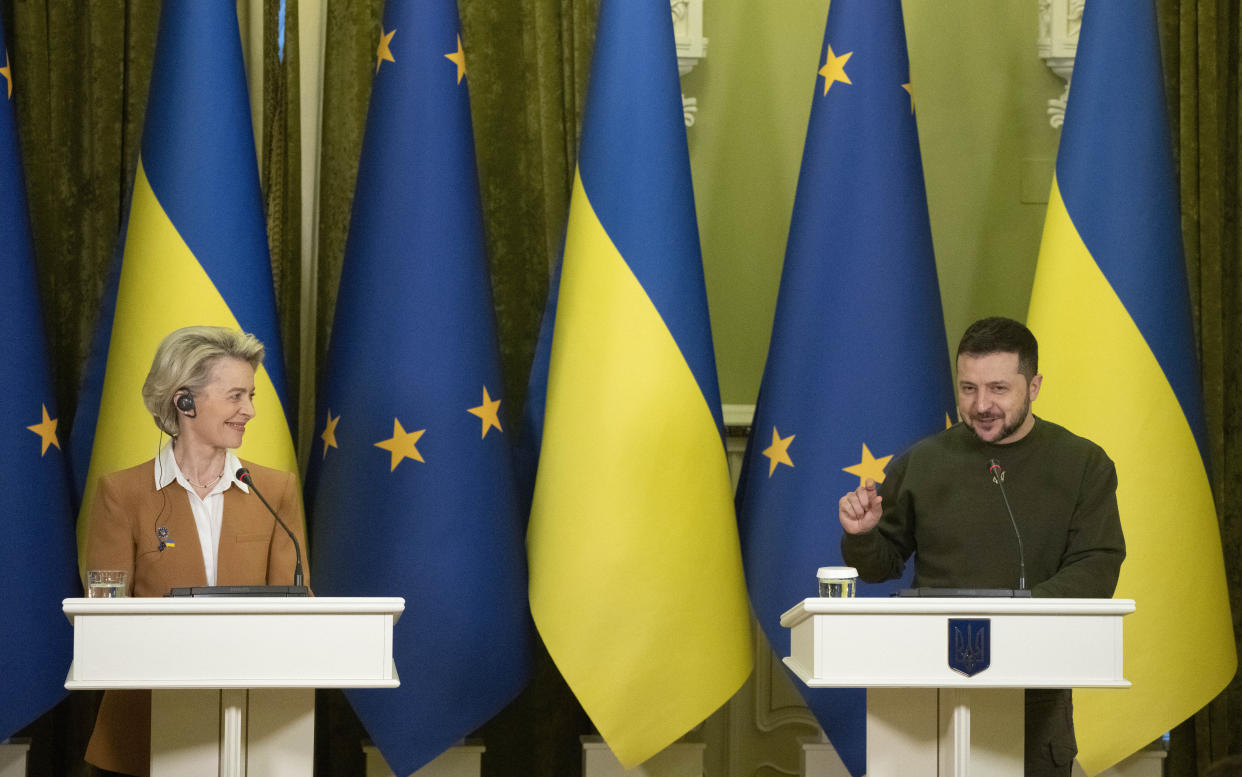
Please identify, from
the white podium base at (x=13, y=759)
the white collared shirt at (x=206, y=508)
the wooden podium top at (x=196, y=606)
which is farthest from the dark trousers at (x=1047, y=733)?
the white podium base at (x=13, y=759)

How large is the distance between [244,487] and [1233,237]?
3.11 metres

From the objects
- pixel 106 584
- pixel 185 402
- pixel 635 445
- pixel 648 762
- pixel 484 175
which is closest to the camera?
pixel 106 584

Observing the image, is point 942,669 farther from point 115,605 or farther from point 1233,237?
point 1233,237

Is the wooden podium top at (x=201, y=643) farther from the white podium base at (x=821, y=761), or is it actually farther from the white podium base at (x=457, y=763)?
the white podium base at (x=821, y=761)

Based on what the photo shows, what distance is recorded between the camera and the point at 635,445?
142 inches

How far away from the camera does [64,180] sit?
4.08m

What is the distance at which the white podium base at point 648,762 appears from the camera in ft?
12.7

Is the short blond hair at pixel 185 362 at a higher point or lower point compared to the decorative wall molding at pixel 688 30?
lower

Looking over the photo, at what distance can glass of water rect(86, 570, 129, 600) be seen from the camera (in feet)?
7.73

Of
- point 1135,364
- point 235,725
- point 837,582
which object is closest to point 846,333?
point 1135,364

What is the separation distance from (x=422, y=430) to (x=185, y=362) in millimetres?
975

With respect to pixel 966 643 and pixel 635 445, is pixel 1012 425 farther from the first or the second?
pixel 635 445

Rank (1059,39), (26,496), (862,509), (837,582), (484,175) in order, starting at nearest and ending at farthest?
(837,582) < (862,509) < (26,496) < (484,175) < (1059,39)

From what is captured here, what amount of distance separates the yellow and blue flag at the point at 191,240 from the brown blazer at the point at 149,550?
778mm
